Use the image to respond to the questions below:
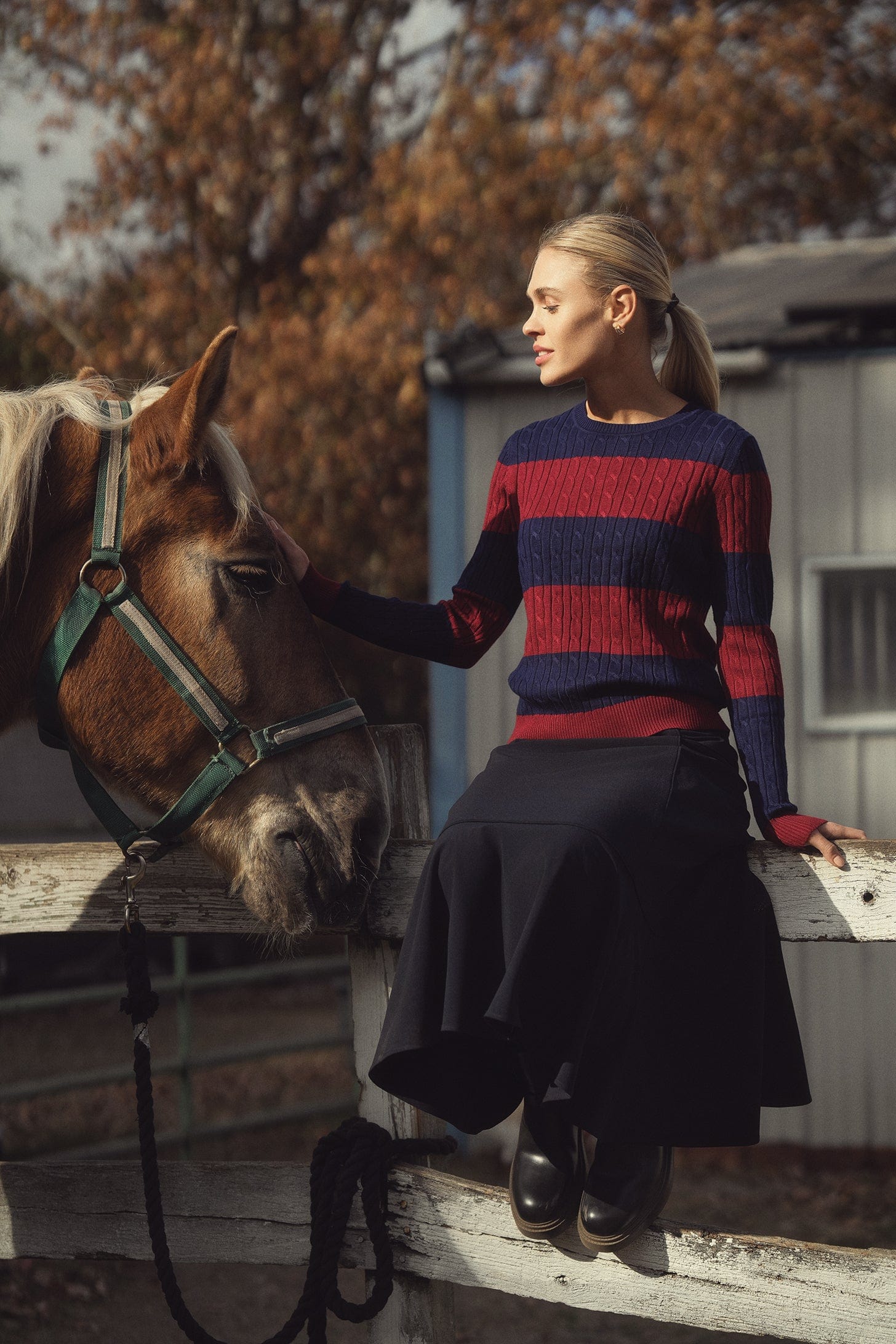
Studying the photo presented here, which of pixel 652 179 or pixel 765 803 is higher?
pixel 652 179

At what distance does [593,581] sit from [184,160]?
12.7m

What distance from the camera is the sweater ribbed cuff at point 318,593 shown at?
2.20 m

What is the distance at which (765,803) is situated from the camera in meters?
1.83

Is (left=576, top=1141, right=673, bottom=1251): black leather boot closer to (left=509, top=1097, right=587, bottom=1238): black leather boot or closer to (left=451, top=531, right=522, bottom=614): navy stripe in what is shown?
(left=509, top=1097, right=587, bottom=1238): black leather boot

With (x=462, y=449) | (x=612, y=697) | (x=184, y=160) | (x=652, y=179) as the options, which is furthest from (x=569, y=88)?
(x=612, y=697)

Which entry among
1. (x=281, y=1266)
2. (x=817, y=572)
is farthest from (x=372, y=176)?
(x=281, y=1266)

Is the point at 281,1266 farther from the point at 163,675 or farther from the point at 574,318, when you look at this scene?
the point at 574,318

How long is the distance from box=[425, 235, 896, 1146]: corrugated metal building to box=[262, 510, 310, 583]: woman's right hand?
3388mm

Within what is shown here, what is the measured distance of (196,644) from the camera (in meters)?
2.01

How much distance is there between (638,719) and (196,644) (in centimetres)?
71

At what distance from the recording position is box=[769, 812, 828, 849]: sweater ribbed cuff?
181 cm

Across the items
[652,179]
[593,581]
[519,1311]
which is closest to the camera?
[593,581]

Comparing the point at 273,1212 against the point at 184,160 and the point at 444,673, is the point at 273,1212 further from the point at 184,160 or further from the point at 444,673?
the point at 184,160

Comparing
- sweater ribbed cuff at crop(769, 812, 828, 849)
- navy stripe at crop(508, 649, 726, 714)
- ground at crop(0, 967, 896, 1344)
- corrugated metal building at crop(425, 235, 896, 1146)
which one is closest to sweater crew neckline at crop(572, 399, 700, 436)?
navy stripe at crop(508, 649, 726, 714)
